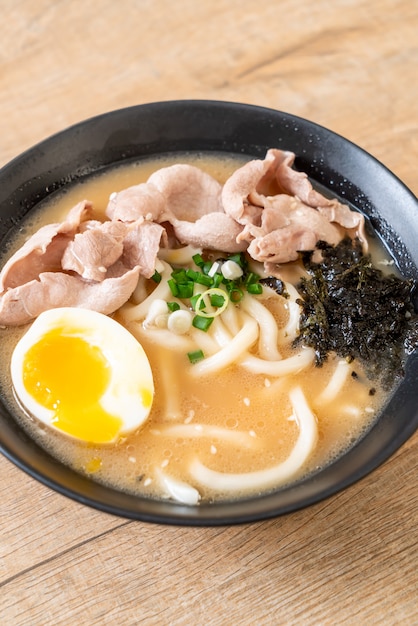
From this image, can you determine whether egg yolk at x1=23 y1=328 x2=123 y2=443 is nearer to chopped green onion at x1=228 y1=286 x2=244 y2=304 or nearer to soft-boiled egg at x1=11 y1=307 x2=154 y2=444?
soft-boiled egg at x1=11 y1=307 x2=154 y2=444

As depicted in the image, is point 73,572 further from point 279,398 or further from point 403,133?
point 403,133

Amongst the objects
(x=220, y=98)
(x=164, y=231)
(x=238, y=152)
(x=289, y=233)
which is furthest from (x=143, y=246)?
(x=220, y=98)

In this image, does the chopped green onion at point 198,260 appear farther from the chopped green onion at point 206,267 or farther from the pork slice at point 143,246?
the pork slice at point 143,246

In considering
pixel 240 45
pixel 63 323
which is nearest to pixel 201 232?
pixel 63 323

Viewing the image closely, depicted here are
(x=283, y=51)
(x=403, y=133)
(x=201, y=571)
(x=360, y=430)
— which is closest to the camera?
(x=201, y=571)

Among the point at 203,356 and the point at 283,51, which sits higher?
the point at 283,51

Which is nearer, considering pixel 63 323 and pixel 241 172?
pixel 63 323

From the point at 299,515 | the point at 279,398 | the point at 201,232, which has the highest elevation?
the point at 201,232
